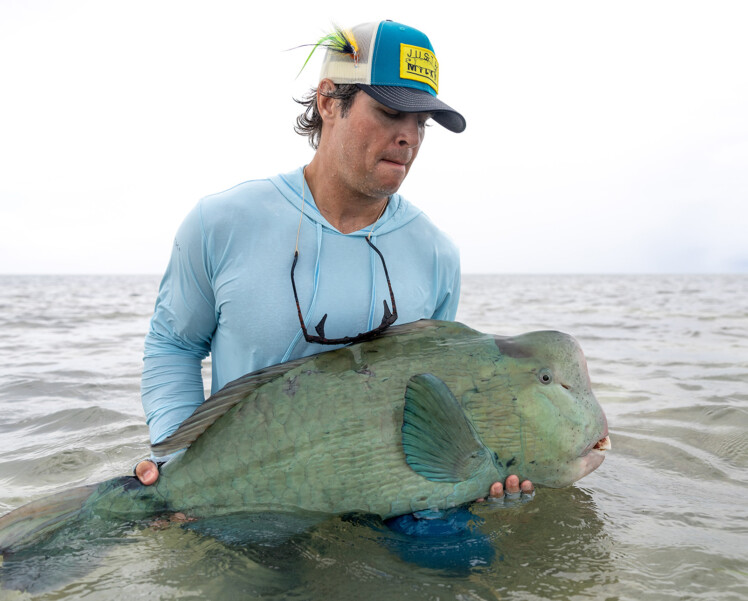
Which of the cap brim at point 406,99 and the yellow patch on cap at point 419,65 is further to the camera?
the yellow patch on cap at point 419,65

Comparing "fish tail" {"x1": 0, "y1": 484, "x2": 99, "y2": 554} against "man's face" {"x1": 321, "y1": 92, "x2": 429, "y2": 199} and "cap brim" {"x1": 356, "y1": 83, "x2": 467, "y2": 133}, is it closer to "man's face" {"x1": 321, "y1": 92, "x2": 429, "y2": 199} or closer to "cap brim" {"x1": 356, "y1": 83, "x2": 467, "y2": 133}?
"man's face" {"x1": 321, "y1": 92, "x2": 429, "y2": 199}

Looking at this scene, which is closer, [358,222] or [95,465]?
[358,222]

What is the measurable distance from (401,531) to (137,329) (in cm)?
1045

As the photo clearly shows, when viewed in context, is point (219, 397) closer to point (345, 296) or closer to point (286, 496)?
point (286, 496)

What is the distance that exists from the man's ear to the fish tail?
1818 mm

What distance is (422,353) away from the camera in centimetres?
232

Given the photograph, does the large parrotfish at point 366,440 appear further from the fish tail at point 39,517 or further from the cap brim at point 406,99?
the cap brim at point 406,99

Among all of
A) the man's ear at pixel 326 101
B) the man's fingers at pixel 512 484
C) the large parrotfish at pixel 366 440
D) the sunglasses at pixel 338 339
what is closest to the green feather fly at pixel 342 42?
the man's ear at pixel 326 101

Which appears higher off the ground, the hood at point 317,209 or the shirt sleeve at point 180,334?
the hood at point 317,209

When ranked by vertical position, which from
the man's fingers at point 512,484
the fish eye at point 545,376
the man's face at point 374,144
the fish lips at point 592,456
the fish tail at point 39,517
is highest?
the man's face at point 374,144

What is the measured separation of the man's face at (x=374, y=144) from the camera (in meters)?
2.48

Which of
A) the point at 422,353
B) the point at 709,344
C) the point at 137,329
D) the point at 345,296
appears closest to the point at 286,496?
the point at 422,353

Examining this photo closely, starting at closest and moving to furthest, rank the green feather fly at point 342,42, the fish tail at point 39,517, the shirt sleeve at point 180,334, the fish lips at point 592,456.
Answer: the fish tail at point 39,517 → the fish lips at point 592,456 → the green feather fly at point 342,42 → the shirt sleeve at point 180,334

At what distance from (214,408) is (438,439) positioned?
864 mm
